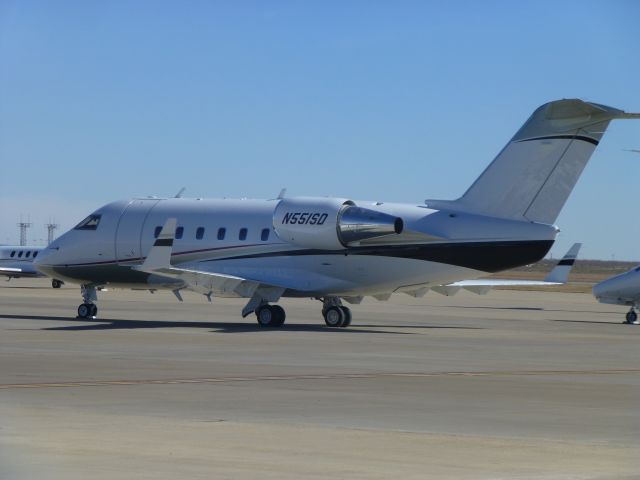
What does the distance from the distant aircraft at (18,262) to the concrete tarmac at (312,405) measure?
53.4 meters

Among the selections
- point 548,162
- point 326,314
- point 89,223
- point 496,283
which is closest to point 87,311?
point 89,223

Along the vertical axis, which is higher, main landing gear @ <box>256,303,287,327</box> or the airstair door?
the airstair door

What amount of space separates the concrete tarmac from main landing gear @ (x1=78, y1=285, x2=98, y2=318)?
583 cm

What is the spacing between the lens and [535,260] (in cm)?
3312

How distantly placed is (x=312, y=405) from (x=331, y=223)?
19.0 m

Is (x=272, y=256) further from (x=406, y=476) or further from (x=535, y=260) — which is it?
(x=406, y=476)

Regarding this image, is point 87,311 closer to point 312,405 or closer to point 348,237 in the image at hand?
point 348,237

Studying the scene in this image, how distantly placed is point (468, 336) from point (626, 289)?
15908 mm

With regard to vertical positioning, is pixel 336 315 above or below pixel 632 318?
above

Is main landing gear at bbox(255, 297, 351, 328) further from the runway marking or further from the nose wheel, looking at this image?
the runway marking

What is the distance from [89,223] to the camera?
132 ft

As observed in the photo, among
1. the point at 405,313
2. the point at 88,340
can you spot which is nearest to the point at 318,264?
the point at 88,340

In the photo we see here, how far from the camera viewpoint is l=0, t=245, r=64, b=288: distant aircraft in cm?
8512

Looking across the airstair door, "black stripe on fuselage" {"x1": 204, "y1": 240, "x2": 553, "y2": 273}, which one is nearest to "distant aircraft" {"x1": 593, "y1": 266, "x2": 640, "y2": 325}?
"black stripe on fuselage" {"x1": 204, "y1": 240, "x2": 553, "y2": 273}
